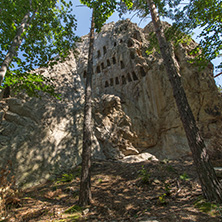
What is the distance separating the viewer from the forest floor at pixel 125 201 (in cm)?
375

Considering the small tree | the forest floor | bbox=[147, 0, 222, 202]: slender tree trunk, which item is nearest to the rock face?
the forest floor

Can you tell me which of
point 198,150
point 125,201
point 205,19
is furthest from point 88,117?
point 205,19

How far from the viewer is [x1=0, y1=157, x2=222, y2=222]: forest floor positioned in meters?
3.75

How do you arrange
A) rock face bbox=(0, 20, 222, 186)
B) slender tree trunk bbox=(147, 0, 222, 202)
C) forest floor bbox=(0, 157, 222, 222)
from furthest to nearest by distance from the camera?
1. rock face bbox=(0, 20, 222, 186)
2. slender tree trunk bbox=(147, 0, 222, 202)
3. forest floor bbox=(0, 157, 222, 222)

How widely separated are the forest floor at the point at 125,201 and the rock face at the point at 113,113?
7.80 ft

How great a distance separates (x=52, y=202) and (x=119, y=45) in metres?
21.4

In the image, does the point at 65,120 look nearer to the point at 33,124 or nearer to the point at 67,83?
the point at 33,124

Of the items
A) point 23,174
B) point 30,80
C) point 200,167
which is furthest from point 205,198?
point 30,80

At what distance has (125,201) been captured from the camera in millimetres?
4836

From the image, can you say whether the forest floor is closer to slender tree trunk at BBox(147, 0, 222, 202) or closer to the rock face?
slender tree trunk at BBox(147, 0, 222, 202)

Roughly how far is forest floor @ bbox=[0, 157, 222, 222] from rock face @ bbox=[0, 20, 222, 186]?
7.80 ft

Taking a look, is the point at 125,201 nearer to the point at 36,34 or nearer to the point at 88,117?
the point at 88,117

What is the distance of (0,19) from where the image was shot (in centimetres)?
765

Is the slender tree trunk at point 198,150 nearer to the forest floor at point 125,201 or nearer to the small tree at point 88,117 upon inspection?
the forest floor at point 125,201
